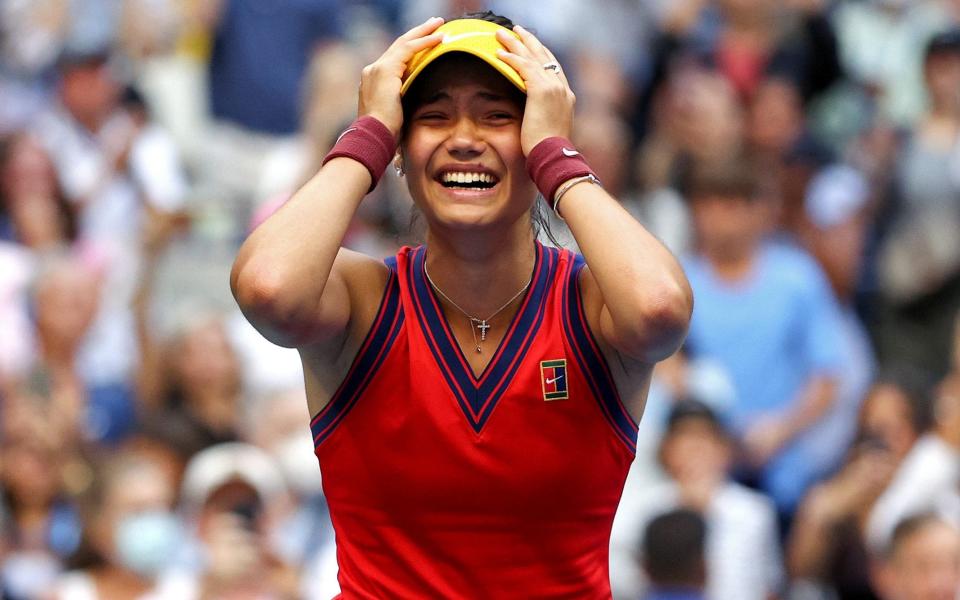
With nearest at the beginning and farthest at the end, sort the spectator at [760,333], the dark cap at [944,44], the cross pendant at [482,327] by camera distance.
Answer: the cross pendant at [482,327] → the spectator at [760,333] → the dark cap at [944,44]

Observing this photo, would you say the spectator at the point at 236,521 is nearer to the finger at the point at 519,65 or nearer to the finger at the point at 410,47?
the finger at the point at 410,47

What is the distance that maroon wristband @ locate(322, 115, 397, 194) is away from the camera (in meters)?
3.42

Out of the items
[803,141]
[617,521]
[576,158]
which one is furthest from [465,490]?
[803,141]

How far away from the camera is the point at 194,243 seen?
7.54 m

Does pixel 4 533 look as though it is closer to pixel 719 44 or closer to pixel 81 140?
pixel 81 140

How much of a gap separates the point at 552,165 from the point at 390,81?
388mm

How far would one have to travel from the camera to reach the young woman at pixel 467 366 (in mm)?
3422

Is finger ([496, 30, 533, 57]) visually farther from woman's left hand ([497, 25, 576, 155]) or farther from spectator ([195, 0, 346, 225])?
spectator ([195, 0, 346, 225])

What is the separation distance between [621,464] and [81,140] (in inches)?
211

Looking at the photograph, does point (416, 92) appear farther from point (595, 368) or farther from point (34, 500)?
point (34, 500)

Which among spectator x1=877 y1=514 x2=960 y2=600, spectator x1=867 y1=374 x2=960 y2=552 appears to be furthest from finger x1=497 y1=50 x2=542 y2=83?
spectator x1=867 y1=374 x2=960 y2=552

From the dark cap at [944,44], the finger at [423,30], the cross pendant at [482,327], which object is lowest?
the cross pendant at [482,327]

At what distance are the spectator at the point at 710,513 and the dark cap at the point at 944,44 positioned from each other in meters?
2.83

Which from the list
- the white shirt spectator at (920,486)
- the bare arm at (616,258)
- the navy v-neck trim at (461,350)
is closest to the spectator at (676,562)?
the white shirt spectator at (920,486)
